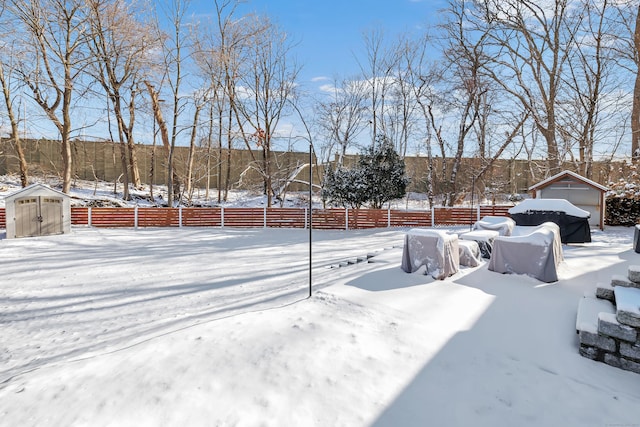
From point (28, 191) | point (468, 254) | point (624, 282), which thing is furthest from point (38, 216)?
point (624, 282)

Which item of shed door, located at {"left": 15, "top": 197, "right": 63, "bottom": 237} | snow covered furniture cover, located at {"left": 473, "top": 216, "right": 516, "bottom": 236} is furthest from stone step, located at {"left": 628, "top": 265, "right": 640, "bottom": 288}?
shed door, located at {"left": 15, "top": 197, "right": 63, "bottom": 237}

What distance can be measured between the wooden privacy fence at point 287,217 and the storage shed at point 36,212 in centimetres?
230

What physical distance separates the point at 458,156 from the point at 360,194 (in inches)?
235

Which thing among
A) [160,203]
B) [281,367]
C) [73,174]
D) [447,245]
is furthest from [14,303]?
[73,174]

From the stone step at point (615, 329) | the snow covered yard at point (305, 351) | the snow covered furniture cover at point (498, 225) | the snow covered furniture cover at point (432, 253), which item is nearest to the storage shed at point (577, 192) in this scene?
the snow covered furniture cover at point (498, 225)

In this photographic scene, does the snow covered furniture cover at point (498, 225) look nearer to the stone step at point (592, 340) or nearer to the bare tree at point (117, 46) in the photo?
the stone step at point (592, 340)

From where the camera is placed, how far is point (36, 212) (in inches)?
411

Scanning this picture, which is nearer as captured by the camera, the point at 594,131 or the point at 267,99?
the point at 594,131

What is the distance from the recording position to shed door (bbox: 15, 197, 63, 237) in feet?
33.3

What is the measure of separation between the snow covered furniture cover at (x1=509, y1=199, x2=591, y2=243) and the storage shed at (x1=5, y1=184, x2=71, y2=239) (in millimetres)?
14962

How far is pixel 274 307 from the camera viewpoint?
4.27 metres

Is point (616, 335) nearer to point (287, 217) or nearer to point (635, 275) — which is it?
point (635, 275)

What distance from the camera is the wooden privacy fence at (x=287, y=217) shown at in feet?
45.1

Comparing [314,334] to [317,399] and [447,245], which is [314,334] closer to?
[317,399]
